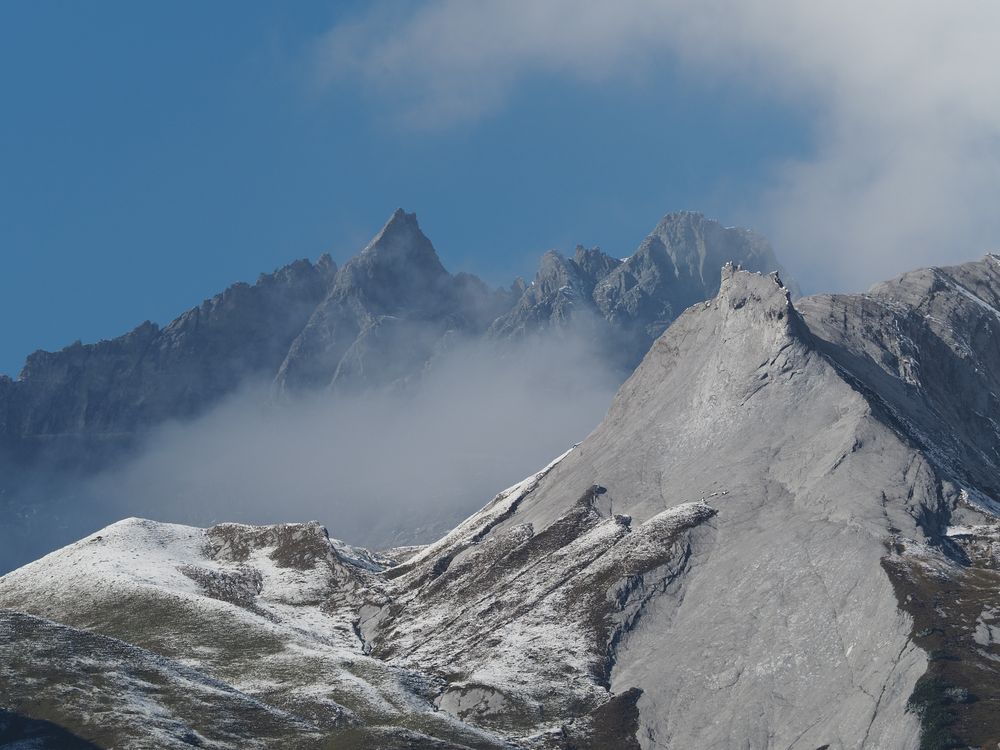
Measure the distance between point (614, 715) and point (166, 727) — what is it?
187 ft

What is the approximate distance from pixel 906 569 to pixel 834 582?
912 centimetres

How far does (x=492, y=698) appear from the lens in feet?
612

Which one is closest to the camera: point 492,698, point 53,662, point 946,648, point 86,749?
point 86,749

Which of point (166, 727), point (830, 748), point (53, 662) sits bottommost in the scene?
point (830, 748)

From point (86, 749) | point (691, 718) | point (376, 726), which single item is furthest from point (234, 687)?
point (691, 718)

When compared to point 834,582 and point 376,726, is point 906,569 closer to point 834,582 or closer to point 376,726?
point 834,582

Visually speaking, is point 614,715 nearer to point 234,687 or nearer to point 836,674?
point 836,674

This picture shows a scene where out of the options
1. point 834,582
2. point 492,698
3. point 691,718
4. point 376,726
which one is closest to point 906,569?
point 834,582

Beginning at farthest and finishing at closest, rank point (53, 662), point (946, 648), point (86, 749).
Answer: point (946, 648)
point (53, 662)
point (86, 749)

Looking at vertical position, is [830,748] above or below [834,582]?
below

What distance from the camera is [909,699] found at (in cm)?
16725

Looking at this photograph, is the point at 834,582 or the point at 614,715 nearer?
the point at 614,715

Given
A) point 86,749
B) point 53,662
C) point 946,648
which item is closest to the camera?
point 86,749

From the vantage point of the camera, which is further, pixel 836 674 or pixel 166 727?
pixel 836 674
